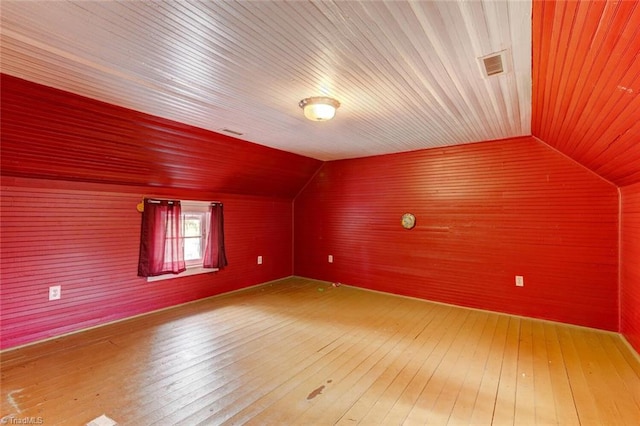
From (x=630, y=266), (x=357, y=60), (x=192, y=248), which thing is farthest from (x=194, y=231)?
(x=630, y=266)

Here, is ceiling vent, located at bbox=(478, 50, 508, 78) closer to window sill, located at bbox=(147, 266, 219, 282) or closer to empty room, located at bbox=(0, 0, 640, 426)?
empty room, located at bbox=(0, 0, 640, 426)

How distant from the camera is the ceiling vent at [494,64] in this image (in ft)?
5.98

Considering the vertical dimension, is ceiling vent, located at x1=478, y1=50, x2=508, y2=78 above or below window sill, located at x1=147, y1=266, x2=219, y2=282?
above

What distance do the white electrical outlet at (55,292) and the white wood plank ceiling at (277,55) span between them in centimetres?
212

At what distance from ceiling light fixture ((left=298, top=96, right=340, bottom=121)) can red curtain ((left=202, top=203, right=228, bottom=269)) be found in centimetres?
275

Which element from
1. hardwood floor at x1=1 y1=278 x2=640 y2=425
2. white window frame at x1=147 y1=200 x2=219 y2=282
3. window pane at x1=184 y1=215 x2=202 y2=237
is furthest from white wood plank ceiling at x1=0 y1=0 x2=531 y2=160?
hardwood floor at x1=1 y1=278 x2=640 y2=425

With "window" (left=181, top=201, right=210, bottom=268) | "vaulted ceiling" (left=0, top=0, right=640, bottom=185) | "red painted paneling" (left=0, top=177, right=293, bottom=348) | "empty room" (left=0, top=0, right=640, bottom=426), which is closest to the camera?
"vaulted ceiling" (left=0, top=0, right=640, bottom=185)

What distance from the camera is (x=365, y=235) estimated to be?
16.4ft

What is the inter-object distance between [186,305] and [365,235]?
306cm

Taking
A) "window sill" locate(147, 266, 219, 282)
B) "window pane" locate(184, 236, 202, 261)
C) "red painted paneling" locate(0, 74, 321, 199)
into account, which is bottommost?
"window sill" locate(147, 266, 219, 282)

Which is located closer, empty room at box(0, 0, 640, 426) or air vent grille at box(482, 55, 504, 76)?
empty room at box(0, 0, 640, 426)

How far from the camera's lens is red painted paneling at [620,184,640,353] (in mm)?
2662

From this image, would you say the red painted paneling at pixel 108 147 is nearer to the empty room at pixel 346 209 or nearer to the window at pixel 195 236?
the empty room at pixel 346 209

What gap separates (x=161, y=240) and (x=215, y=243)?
2.81 ft
